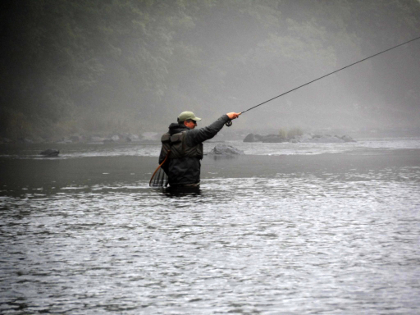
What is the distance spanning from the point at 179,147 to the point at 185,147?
120 millimetres

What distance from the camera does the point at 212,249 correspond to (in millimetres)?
7562

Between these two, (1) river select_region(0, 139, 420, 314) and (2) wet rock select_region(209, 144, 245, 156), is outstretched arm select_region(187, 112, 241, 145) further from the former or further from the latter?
(2) wet rock select_region(209, 144, 245, 156)

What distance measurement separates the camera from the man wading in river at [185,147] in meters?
12.8

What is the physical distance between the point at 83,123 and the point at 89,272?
2144 inches

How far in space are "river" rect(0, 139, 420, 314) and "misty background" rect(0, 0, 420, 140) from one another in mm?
36804

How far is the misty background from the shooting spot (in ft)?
174

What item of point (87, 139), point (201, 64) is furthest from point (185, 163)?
point (201, 64)

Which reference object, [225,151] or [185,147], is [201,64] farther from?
[185,147]

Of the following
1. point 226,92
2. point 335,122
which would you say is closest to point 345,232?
point 226,92

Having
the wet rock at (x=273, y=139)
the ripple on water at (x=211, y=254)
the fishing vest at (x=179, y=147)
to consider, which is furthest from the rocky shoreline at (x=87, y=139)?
the ripple on water at (x=211, y=254)

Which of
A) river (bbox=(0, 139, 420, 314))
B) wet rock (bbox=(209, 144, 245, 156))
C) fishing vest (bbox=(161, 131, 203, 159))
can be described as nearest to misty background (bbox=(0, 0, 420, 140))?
wet rock (bbox=(209, 144, 245, 156))

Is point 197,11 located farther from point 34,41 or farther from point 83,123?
point 34,41

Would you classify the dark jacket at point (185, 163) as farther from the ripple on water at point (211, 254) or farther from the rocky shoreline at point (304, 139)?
the rocky shoreline at point (304, 139)

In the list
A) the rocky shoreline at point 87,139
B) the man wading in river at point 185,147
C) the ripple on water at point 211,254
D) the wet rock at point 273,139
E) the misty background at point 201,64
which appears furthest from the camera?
the misty background at point 201,64
